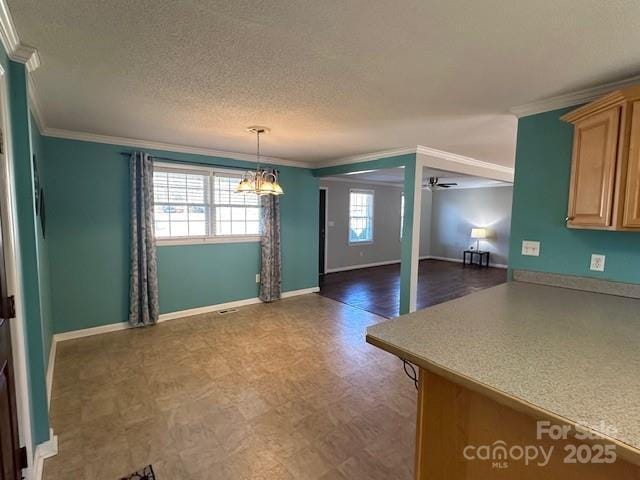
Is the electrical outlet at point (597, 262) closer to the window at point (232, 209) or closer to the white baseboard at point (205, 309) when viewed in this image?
the window at point (232, 209)

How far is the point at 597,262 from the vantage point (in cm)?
218

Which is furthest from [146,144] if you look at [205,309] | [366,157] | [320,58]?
[320,58]

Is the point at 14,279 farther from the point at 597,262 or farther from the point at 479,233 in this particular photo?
the point at 479,233

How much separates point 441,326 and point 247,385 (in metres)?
1.93

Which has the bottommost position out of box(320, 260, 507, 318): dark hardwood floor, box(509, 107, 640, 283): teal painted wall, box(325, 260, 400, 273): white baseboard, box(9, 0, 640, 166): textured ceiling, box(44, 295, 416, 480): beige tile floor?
box(44, 295, 416, 480): beige tile floor

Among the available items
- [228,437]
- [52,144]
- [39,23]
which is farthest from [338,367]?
[52,144]

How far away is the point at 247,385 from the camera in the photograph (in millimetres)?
2725

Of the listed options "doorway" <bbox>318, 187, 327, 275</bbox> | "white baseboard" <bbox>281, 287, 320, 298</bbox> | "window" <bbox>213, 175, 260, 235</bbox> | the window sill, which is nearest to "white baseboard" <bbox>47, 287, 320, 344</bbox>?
"white baseboard" <bbox>281, 287, 320, 298</bbox>

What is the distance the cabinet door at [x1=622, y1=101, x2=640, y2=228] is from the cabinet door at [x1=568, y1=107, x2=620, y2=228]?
72 millimetres

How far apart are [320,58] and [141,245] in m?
3.28

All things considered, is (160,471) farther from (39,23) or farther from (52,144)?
(52,144)

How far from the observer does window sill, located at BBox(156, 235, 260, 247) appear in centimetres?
424

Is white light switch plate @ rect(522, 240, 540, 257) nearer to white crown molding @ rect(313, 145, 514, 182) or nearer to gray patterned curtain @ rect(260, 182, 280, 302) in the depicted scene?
white crown molding @ rect(313, 145, 514, 182)

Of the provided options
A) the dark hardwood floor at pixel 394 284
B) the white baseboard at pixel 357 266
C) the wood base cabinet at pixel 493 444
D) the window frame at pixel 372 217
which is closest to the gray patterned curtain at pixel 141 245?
the dark hardwood floor at pixel 394 284
